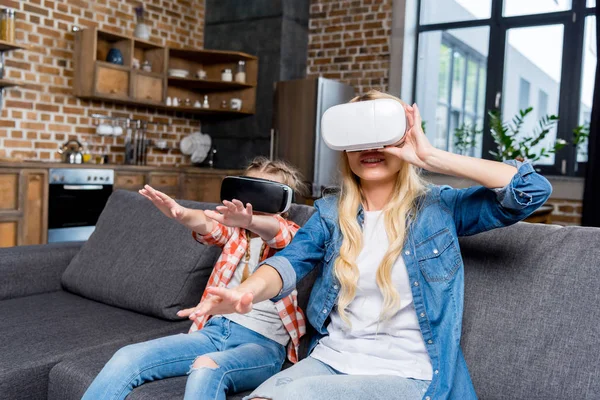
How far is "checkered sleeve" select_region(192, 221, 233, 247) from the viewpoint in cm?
167

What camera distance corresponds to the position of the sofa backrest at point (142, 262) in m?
1.99

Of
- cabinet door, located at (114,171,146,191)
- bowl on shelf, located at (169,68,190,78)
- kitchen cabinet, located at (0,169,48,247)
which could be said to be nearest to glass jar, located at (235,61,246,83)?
bowl on shelf, located at (169,68,190,78)

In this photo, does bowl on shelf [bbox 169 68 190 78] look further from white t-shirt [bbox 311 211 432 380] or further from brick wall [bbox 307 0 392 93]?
white t-shirt [bbox 311 211 432 380]

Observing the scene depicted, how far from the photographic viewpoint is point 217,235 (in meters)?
1.67

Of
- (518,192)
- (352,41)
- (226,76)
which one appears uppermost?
(352,41)

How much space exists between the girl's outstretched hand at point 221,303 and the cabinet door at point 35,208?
→ 3573 mm

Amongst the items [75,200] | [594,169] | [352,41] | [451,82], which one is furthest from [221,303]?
[352,41]

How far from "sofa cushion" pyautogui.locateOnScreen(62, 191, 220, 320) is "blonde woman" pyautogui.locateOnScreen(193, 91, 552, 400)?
26.6 inches

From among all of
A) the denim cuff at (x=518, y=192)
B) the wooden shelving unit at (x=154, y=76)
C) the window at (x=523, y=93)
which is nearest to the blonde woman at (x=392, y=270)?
the denim cuff at (x=518, y=192)

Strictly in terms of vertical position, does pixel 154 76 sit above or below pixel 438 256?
above

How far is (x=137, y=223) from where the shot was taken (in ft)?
7.38

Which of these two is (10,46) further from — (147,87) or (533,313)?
(533,313)

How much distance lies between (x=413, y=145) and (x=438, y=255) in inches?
10.2

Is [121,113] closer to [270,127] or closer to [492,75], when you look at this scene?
[270,127]
